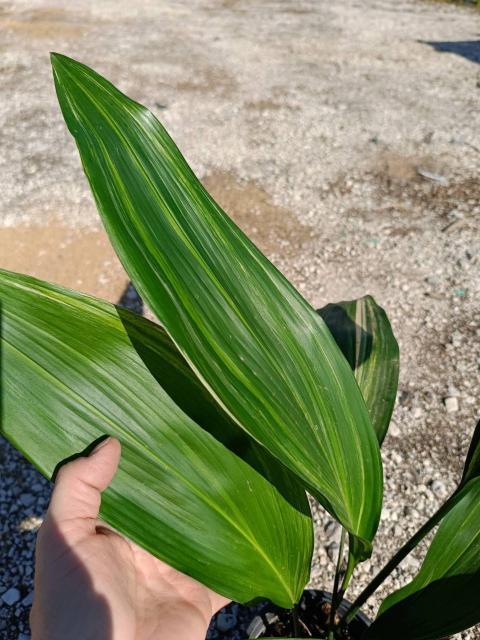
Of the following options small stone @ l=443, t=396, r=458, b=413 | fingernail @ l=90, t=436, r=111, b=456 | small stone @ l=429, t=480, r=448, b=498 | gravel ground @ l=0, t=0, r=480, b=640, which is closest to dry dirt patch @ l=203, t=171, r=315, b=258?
gravel ground @ l=0, t=0, r=480, b=640

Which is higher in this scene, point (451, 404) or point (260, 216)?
point (260, 216)

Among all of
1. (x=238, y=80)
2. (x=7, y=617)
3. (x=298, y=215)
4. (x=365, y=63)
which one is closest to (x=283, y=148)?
(x=298, y=215)

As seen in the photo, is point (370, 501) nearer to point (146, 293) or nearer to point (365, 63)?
point (146, 293)

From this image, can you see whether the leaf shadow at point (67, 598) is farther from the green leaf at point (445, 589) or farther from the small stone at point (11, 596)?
the small stone at point (11, 596)

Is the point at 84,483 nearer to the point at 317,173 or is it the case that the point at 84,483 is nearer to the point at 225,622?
the point at 225,622

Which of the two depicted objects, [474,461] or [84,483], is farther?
[474,461]

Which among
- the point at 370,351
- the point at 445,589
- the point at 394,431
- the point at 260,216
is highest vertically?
the point at 370,351

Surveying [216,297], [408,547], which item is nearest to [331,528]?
[408,547]
